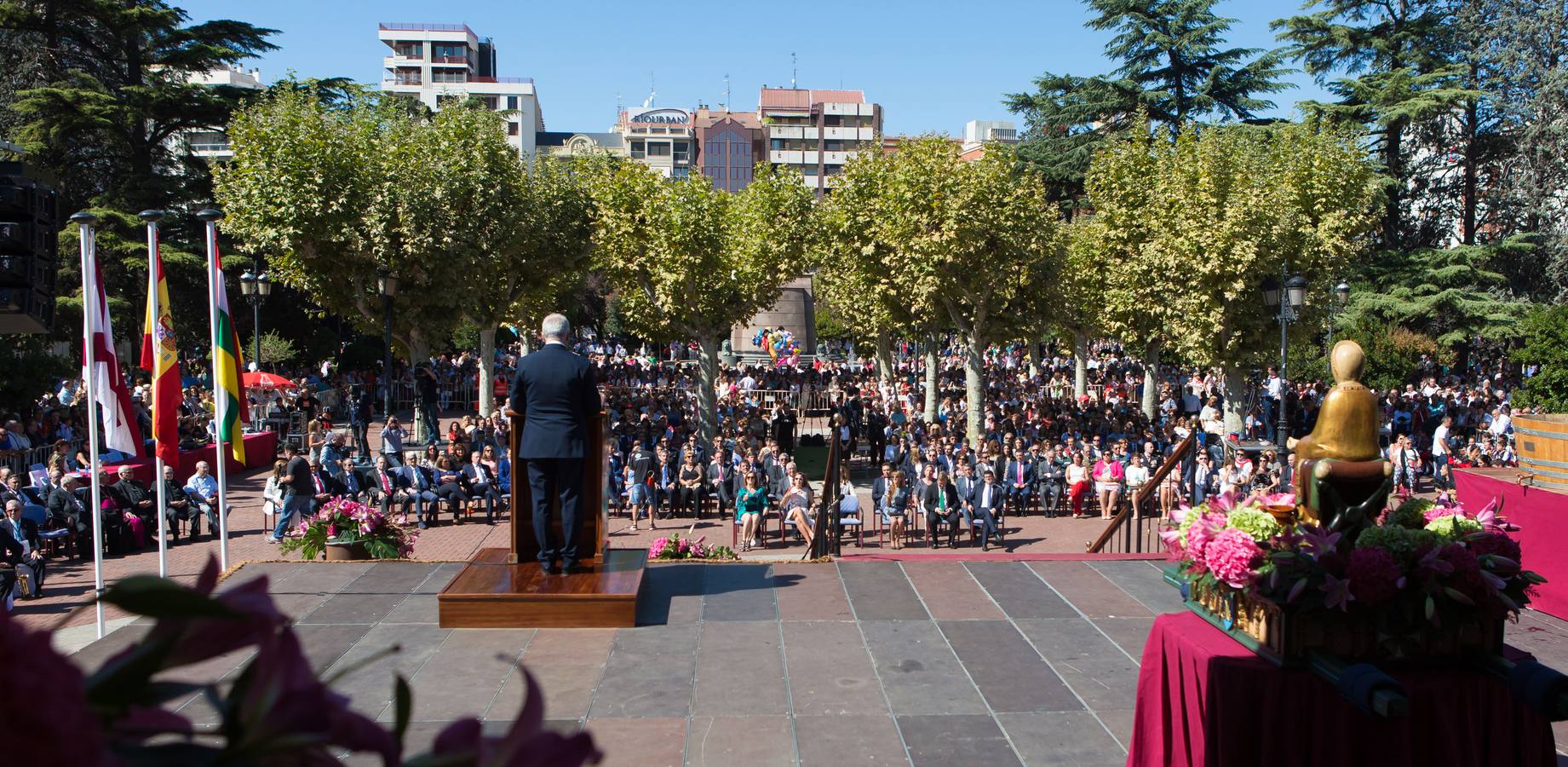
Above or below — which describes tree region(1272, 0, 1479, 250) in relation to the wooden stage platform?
above

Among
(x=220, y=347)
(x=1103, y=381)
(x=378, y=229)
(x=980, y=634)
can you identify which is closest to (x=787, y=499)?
(x=220, y=347)

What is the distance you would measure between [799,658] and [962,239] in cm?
1741

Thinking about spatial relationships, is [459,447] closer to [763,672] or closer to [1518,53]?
[763,672]

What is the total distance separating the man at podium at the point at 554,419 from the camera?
7.30 meters

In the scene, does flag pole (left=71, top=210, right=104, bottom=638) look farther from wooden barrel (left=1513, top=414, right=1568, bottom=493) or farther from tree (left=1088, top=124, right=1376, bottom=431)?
tree (left=1088, top=124, right=1376, bottom=431)

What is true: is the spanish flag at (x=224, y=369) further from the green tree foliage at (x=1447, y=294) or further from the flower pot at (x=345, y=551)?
the green tree foliage at (x=1447, y=294)

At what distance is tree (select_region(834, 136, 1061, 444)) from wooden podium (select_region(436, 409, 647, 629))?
15800 millimetres

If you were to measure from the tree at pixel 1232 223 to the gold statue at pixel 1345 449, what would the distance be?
19.6m

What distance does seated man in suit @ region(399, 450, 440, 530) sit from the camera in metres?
17.2

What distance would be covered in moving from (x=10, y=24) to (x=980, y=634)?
32966mm

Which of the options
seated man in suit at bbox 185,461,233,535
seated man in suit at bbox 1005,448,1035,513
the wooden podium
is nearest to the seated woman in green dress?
seated man in suit at bbox 1005,448,1035,513

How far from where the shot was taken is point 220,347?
36.7 feet

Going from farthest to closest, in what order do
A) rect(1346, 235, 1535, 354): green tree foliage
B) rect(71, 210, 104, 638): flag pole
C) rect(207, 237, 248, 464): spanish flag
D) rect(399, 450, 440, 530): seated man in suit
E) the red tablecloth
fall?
1. rect(1346, 235, 1535, 354): green tree foliage
2. rect(399, 450, 440, 530): seated man in suit
3. rect(207, 237, 248, 464): spanish flag
4. rect(71, 210, 104, 638): flag pole
5. the red tablecloth

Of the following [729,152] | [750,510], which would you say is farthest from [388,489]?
[729,152]
